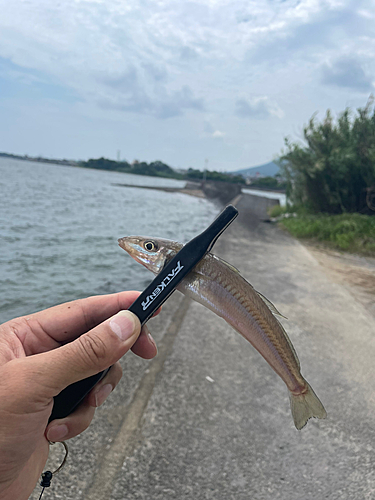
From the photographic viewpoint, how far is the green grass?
14.8 meters

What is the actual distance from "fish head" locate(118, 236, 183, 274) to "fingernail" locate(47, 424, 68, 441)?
2.59 ft

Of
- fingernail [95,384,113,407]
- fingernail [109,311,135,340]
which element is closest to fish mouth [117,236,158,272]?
fingernail [109,311,135,340]

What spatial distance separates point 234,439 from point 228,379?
98 centimetres

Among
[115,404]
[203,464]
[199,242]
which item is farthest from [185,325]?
[199,242]

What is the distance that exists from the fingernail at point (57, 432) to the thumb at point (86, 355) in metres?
0.27

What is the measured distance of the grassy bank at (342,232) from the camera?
14.8 m

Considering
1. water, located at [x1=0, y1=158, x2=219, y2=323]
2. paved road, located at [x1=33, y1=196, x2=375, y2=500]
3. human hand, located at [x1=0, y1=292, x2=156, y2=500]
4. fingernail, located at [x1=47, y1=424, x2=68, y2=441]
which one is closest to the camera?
human hand, located at [x1=0, y1=292, x2=156, y2=500]

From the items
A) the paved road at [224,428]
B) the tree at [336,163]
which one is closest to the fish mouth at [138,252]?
the paved road at [224,428]

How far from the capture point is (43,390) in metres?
1.27

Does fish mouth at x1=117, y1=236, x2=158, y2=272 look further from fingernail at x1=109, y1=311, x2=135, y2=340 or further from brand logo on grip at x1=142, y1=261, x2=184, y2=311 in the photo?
fingernail at x1=109, y1=311, x2=135, y2=340

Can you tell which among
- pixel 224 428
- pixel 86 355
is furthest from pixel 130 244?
pixel 224 428

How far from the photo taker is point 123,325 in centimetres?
134

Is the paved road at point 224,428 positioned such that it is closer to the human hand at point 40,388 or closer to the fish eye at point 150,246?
the human hand at point 40,388

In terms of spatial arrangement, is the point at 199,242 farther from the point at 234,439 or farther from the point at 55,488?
the point at 234,439
